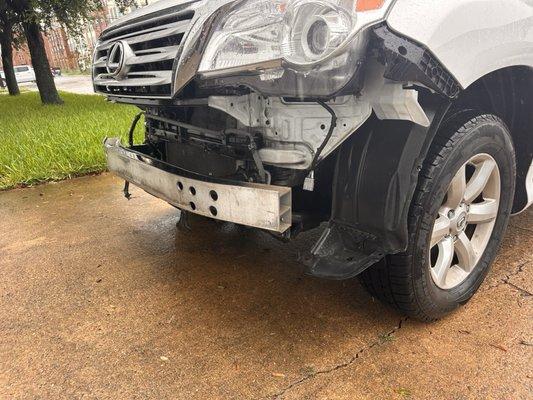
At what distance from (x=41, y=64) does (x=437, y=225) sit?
42.5 feet

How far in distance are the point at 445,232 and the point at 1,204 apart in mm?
4207

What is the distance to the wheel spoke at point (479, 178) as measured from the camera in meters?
2.14

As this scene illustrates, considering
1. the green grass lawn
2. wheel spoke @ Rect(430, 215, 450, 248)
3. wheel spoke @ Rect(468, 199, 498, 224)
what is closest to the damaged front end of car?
wheel spoke @ Rect(430, 215, 450, 248)

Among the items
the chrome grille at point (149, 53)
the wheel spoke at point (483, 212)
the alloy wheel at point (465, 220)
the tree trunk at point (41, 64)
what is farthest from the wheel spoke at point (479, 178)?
the tree trunk at point (41, 64)

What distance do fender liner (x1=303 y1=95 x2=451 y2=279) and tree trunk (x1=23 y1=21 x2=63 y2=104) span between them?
41.2 feet

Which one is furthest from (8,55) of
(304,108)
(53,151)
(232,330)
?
(304,108)

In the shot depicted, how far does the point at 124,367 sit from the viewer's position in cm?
198

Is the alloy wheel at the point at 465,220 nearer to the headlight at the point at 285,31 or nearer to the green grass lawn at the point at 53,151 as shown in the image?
the headlight at the point at 285,31

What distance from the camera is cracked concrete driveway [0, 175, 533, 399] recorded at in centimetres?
185

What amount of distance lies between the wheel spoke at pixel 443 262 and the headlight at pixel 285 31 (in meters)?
1.18

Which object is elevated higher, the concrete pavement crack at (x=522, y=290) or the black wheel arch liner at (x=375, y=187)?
the black wheel arch liner at (x=375, y=187)

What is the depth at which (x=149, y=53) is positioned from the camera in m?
2.09

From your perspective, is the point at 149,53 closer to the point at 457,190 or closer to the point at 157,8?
the point at 157,8

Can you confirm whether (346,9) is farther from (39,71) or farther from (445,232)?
(39,71)
